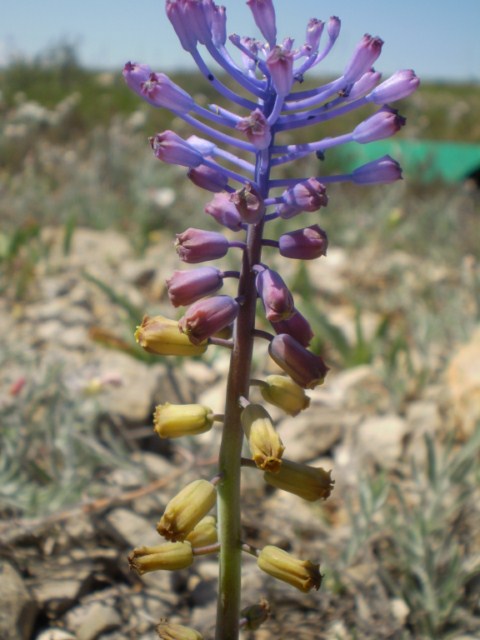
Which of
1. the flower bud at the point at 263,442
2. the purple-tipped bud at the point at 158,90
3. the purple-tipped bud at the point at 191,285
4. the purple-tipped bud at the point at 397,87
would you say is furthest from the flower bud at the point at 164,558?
the purple-tipped bud at the point at 397,87

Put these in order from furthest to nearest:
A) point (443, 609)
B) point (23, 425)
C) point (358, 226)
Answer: point (358, 226) < point (23, 425) < point (443, 609)

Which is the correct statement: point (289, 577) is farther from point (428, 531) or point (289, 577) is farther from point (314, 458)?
point (314, 458)

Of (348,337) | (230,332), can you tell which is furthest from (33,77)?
(230,332)

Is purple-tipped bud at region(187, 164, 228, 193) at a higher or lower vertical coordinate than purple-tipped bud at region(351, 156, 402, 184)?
lower

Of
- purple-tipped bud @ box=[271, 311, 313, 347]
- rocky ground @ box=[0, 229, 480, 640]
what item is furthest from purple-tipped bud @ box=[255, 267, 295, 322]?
rocky ground @ box=[0, 229, 480, 640]

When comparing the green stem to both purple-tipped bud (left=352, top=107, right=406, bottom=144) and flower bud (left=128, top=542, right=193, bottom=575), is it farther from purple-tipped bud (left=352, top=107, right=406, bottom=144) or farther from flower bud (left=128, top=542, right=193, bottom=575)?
purple-tipped bud (left=352, top=107, right=406, bottom=144)

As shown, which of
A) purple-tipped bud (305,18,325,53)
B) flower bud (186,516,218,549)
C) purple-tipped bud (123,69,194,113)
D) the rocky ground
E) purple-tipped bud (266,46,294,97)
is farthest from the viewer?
the rocky ground
